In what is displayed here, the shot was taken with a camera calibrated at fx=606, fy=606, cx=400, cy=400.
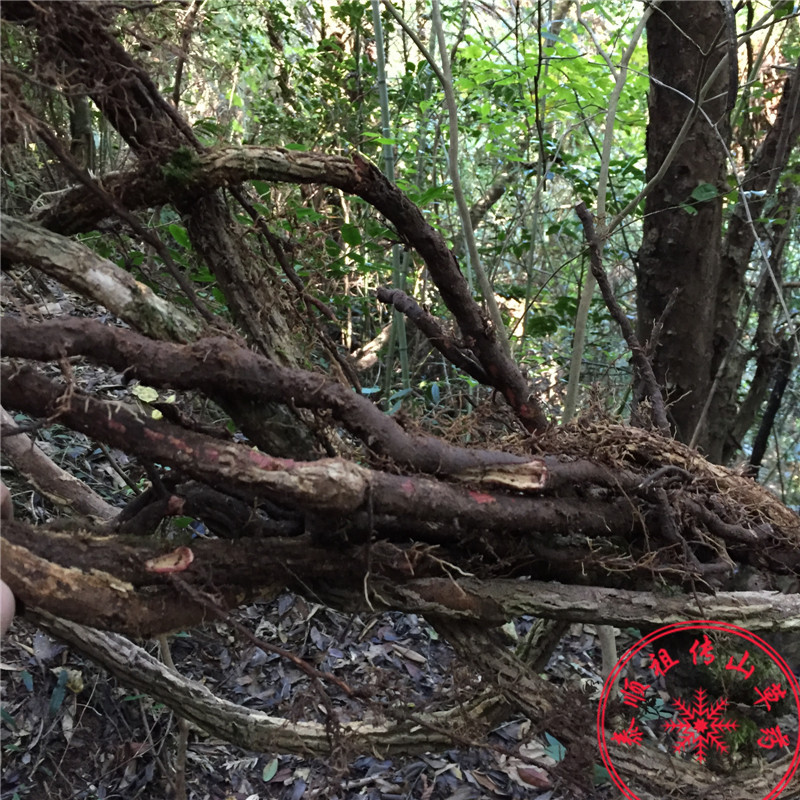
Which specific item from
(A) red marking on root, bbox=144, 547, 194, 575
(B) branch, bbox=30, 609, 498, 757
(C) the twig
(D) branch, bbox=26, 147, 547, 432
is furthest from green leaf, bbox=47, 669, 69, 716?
(C) the twig

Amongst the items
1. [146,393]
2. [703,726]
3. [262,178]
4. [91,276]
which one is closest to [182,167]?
[262,178]

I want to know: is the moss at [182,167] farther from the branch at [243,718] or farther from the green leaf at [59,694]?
the green leaf at [59,694]

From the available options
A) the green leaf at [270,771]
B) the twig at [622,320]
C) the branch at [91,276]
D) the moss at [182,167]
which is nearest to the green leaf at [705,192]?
the twig at [622,320]

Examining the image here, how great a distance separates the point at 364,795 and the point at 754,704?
114 centimetres

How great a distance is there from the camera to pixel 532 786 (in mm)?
1822

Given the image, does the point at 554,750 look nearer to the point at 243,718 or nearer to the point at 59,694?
the point at 243,718

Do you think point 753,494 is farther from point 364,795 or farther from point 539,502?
point 364,795

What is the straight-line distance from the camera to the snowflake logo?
112 centimetres

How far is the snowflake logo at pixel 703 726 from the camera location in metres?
1.12

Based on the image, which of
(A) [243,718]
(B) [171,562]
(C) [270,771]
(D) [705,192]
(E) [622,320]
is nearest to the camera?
(B) [171,562]

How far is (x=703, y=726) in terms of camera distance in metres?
1.16

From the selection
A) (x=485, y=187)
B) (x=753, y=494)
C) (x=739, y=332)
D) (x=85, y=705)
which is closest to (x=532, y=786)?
(x=753, y=494)

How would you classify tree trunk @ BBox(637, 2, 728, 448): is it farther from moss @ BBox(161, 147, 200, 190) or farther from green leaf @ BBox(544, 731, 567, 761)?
moss @ BBox(161, 147, 200, 190)

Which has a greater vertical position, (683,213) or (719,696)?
(683,213)
